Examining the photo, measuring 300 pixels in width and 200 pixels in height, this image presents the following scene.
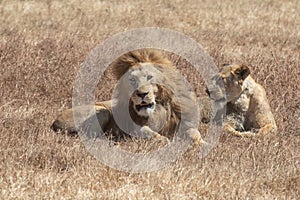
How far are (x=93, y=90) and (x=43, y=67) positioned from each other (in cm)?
102

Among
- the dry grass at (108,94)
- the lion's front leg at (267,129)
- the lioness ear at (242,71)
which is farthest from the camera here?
the lioness ear at (242,71)

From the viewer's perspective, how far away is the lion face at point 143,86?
6922 millimetres

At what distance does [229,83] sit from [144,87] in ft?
4.52

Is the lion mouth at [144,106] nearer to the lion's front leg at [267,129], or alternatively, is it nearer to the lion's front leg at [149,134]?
the lion's front leg at [149,134]

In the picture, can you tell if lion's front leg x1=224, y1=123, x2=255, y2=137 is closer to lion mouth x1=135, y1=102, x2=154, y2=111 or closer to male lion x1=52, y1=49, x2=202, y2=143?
male lion x1=52, y1=49, x2=202, y2=143

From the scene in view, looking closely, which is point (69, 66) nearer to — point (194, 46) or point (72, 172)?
point (194, 46)

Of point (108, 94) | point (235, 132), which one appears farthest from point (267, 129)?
point (108, 94)

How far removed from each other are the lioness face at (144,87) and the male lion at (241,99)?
104 centimetres

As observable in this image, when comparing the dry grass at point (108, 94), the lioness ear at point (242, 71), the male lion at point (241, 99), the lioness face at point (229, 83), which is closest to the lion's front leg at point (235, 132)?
the male lion at point (241, 99)

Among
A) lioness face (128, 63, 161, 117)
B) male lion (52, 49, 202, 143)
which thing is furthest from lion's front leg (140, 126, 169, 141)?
lioness face (128, 63, 161, 117)

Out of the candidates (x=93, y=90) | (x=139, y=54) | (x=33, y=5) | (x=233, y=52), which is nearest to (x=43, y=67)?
(x=93, y=90)

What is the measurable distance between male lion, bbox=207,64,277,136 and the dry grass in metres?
0.27

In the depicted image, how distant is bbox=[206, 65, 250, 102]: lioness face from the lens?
791 cm

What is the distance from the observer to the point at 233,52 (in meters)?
12.5
